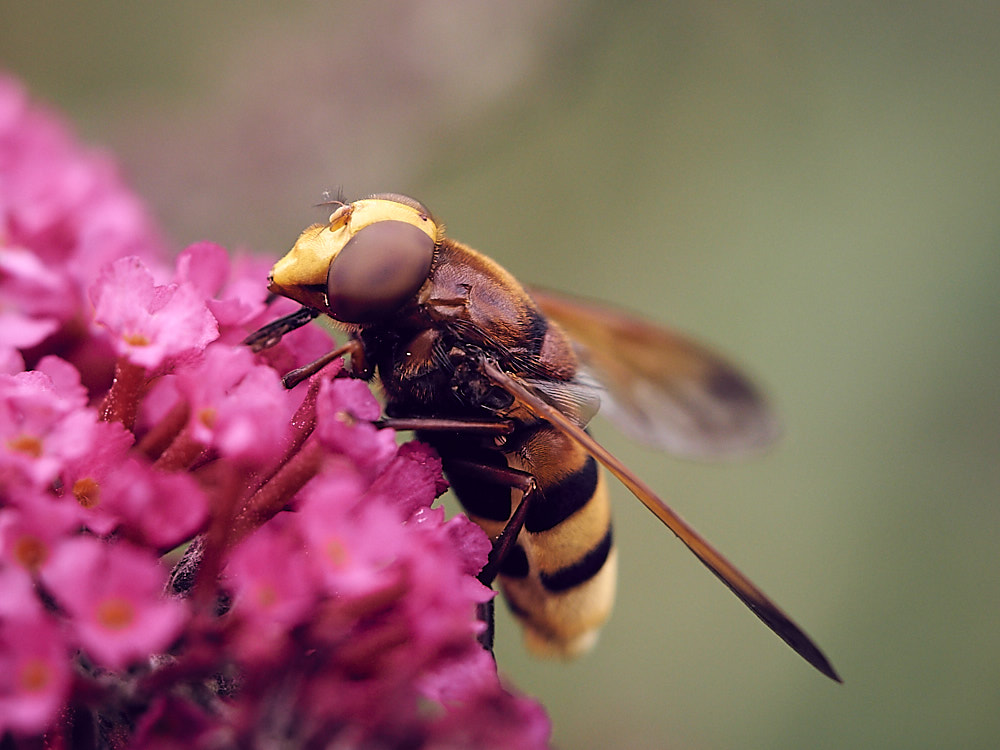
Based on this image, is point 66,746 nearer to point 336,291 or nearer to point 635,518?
point 336,291

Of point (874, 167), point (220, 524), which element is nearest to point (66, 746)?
point (220, 524)

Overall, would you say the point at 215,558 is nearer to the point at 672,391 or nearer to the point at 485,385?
the point at 485,385

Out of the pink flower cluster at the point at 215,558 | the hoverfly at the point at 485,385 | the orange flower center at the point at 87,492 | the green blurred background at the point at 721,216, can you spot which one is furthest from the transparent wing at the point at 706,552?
the green blurred background at the point at 721,216

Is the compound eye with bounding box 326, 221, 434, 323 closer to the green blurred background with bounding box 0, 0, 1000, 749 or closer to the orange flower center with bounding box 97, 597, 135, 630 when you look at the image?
the orange flower center with bounding box 97, 597, 135, 630

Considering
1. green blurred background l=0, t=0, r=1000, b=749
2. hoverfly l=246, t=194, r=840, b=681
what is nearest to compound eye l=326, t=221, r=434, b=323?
hoverfly l=246, t=194, r=840, b=681

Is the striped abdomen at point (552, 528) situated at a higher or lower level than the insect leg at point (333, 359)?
lower

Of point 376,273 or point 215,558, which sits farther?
point 376,273

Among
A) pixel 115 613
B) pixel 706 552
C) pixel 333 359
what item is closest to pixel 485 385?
pixel 333 359

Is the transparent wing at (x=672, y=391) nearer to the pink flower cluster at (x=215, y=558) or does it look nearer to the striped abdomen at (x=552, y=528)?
the striped abdomen at (x=552, y=528)
